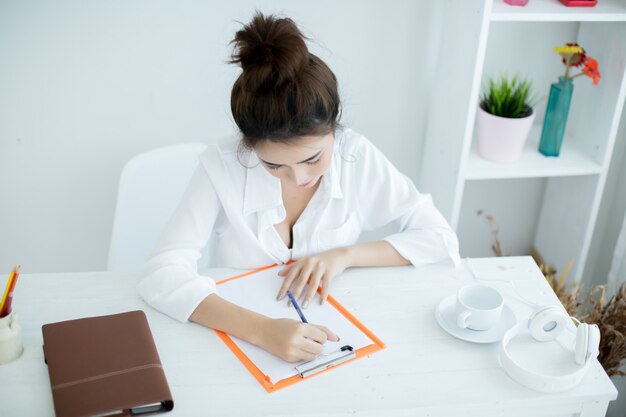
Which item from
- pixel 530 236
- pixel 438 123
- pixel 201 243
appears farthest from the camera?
pixel 530 236

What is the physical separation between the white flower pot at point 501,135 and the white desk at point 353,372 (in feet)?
2.34

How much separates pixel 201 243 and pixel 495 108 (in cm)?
105

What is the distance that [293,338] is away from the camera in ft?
4.31

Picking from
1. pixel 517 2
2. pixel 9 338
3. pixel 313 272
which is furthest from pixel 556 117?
pixel 9 338

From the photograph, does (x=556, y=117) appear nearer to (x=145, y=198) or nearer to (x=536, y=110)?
(x=536, y=110)

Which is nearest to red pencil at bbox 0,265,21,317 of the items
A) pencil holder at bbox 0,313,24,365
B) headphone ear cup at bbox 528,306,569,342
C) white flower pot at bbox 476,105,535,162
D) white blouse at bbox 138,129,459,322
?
pencil holder at bbox 0,313,24,365

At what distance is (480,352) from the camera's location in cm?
135

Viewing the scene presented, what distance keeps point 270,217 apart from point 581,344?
712mm

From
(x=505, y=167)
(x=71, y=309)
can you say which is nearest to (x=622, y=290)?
(x=505, y=167)

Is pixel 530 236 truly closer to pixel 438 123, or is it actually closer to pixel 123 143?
pixel 438 123

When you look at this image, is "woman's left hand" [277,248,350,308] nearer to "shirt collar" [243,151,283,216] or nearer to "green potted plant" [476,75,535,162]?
"shirt collar" [243,151,283,216]

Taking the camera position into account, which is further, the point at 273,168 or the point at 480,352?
the point at 273,168

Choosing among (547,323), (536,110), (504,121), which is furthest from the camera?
(536,110)

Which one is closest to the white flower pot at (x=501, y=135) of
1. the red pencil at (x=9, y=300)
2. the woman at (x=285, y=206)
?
the woman at (x=285, y=206)
